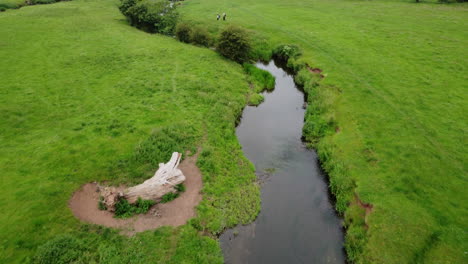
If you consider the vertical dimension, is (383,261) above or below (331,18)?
below

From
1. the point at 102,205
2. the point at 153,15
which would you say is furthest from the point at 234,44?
the point at 102,205

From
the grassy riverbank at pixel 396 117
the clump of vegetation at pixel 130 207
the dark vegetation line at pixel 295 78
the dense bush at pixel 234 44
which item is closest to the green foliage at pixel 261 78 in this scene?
the dark vegetation line at pixel 295 78

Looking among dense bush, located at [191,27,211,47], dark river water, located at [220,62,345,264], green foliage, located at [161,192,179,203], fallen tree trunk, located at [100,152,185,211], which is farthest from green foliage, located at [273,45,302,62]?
green foliage, located at [161,192,179,203]

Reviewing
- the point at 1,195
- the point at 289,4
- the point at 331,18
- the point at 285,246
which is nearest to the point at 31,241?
the point at 1,195

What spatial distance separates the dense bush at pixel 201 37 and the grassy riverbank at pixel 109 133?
432 centimetres

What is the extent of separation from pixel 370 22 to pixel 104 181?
6120 centimetres

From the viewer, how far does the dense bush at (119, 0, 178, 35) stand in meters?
60.0

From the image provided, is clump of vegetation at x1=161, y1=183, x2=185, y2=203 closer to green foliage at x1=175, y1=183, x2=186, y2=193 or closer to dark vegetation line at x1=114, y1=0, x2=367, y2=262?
green foliage at x1=175, y1=183, x2=186, y2=193

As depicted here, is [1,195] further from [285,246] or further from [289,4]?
[289,4]

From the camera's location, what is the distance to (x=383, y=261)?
1644 cm

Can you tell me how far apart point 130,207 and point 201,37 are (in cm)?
4243

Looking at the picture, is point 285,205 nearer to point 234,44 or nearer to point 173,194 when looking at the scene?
point 173,194

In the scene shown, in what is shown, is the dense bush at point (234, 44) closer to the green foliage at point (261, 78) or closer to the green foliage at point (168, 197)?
the green foliage at point (261, 78)

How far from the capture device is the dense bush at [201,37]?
175ft
